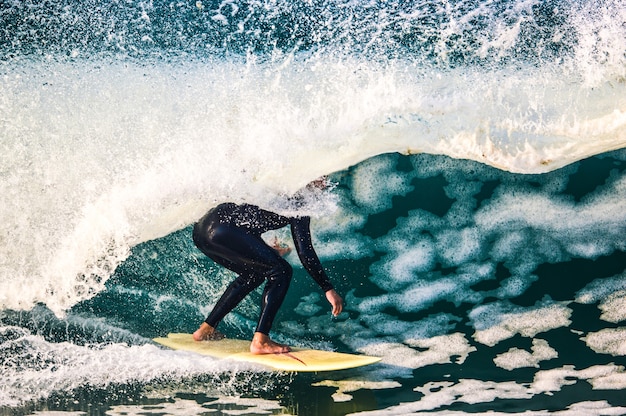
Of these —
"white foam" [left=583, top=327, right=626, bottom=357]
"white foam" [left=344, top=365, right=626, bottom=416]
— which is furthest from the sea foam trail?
"white foam" [left=344, top=365, right=626, bottom=416]

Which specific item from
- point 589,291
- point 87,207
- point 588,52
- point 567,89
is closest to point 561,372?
point 589,291

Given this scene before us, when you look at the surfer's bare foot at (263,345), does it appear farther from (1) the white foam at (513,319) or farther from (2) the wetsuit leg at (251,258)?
(1) the white foam at (513,319)

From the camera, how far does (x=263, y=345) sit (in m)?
2.36

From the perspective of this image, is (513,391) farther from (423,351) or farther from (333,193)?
(333,193)

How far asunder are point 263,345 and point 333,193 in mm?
659

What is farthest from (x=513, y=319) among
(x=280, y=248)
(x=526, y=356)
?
(x=280, y=248)

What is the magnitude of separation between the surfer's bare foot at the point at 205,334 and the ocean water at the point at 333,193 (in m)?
0.07

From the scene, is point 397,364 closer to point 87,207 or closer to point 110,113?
point 87,207

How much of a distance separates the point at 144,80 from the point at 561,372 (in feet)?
6.80

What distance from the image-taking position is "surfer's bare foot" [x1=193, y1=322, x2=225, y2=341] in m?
2.48

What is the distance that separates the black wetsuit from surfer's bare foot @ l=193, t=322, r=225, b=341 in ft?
0.74

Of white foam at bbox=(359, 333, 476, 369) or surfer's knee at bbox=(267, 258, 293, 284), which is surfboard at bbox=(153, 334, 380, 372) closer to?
white foam at bbox=(359, 333, 476, 369)

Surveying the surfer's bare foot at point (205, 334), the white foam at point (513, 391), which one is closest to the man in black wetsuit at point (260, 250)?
the surfer's bare foot at point (205, 334)

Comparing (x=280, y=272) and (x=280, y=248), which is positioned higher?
(x=280, y=248)
